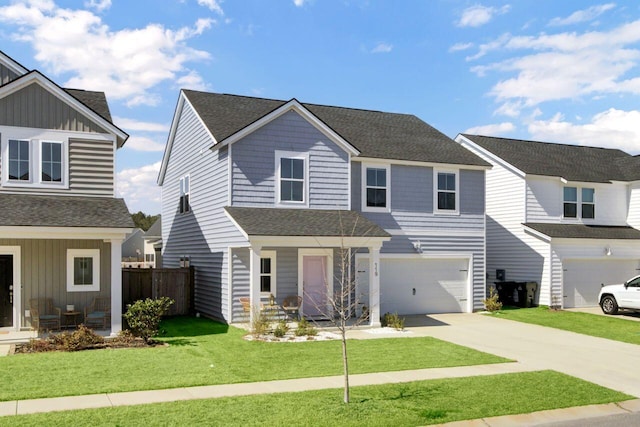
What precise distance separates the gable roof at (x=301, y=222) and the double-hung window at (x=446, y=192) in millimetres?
3873

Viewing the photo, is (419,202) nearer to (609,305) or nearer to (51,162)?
(609,305)

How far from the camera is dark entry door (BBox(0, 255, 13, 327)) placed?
16953mm

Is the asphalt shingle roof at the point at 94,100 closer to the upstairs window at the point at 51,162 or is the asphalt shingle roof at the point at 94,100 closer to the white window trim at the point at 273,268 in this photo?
the upstairs window at the point at 51,162

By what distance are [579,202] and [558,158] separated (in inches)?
101

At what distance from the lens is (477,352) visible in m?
15.1

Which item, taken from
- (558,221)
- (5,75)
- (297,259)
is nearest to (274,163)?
(297,259)

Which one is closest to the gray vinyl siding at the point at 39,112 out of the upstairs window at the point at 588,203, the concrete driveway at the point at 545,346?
the concrete driveway at the point at 545,346

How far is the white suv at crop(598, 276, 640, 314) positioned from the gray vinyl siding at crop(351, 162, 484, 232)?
5.73 metres

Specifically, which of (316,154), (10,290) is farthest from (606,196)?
(10,290)

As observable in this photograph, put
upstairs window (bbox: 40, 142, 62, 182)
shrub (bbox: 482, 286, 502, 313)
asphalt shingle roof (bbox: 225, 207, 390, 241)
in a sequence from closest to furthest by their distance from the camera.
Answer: upstairs window (bbox: 40, 142, 62, 182), asphalt shingle roof (bbox: 225, 207, 390, 241), shrub (bbox: 482, 286, 502, 313)

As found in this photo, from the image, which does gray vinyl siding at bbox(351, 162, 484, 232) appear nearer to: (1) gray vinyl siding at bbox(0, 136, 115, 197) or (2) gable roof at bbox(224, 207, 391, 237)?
(2) gable roof at bbox(224, 207, 391, 237)

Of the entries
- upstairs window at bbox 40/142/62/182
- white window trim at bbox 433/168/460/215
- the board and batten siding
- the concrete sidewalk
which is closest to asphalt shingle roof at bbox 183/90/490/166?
white window trim at bbox 433/168/460/215

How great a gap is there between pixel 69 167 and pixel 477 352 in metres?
12.6

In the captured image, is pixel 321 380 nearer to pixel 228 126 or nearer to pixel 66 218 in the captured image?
pixel 66 218
